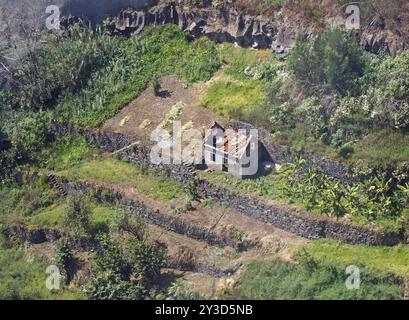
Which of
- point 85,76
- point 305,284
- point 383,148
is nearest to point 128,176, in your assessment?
point 85,76

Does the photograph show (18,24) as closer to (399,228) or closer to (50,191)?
(50,191)

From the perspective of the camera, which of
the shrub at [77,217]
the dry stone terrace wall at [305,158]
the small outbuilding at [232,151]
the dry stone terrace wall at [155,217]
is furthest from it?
the small outbuilding at [232,151]

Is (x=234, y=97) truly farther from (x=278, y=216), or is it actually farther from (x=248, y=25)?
(x=278, y=216)

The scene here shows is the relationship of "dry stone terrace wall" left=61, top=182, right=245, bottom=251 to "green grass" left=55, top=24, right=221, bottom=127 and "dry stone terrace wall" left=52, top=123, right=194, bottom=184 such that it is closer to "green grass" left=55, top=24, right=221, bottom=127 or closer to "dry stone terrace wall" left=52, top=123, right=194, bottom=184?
"dry stone terrace wall" left=52, top=123, right=194, bottom=184

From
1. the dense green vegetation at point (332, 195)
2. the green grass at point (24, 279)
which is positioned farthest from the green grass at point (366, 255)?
the green grass at point (24, 279)

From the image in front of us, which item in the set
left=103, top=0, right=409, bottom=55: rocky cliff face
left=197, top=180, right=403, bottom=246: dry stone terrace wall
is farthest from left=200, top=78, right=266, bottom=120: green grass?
left=197, top=180, right=403, bottom=246: dry stone terrace wall

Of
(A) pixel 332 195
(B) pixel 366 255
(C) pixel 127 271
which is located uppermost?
(A) pixel 332 195

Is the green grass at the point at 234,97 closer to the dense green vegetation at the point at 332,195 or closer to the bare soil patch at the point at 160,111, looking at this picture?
the bare soil patch at the point at 160,111
